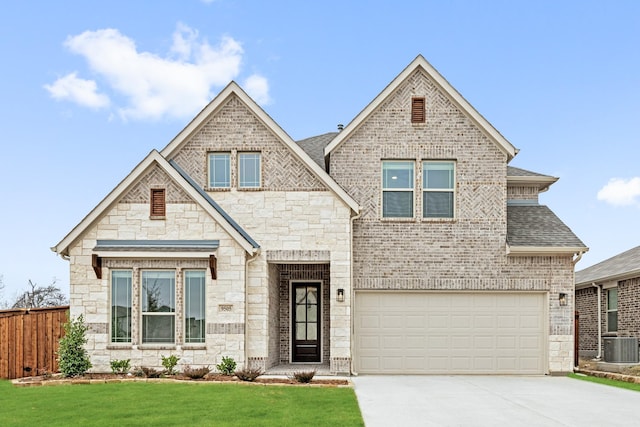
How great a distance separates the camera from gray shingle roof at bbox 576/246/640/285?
842 inches

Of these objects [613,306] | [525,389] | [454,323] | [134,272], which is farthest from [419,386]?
[613,306]

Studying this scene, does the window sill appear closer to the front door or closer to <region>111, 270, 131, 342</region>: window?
<region>111, 270, 131, 342</region>: window

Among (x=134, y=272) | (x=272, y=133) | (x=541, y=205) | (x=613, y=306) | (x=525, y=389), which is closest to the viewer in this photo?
(x=525, y=389)

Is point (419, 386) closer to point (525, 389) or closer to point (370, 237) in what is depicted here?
point (525, 389)

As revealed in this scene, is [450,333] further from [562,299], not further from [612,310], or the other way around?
[612,310]

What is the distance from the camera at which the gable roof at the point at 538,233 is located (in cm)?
1775

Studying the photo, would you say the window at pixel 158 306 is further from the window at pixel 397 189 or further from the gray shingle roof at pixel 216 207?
the window at pixel 397 189

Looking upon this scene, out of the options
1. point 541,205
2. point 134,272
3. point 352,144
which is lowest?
point 134,272

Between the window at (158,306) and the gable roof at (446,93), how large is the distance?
18.2 ft

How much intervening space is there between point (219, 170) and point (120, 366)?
5.71m

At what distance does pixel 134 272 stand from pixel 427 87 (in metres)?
9.33

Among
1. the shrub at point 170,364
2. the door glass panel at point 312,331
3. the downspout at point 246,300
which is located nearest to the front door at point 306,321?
the door glass panel at point 312,331

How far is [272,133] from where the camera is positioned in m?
17.7

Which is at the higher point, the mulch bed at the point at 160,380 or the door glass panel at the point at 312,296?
the door glass panel at the point at 312,296
